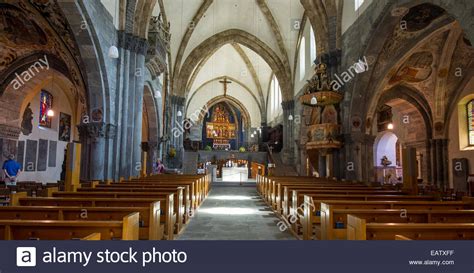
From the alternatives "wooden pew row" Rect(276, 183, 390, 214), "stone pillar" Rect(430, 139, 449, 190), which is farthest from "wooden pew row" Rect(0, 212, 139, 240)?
"stone pillar" Rect(430, 139, 449, 190)

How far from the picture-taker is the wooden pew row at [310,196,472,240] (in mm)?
4520

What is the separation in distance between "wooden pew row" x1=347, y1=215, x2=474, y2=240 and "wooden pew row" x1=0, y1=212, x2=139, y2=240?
214 cm

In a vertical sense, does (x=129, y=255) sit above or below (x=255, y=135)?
below

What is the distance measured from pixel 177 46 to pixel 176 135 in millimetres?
7271

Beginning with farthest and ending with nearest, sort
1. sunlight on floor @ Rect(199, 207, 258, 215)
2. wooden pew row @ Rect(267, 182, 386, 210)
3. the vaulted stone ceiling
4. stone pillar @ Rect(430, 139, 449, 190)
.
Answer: the vaulted stone ceiling
stone pillar @ Rect(430, 139, 449, 190)
sunlight on floor @ Rect(199, 207, 258, 215)
wooden pew row @ Rect(267, 182, 386, 210)

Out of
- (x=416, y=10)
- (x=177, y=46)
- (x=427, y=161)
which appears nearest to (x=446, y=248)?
(x=416, y=10)

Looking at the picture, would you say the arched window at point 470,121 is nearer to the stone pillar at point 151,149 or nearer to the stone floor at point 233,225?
the stone floor at point 233,225

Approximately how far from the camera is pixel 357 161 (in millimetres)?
13078

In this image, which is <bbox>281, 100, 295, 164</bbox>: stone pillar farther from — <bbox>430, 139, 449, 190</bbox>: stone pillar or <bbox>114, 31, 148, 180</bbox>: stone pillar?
<bbox>114, 31, 148, 180</bbox>: stone pillar

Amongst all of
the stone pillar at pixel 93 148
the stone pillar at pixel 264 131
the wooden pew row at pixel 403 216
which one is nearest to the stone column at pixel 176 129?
the stone pillar at pixel 264 131

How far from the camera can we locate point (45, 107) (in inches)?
665

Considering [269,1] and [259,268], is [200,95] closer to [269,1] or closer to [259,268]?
[269,1]

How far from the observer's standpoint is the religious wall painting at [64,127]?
58.5 ft

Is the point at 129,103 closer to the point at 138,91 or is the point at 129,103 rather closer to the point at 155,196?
the point at 138,91
